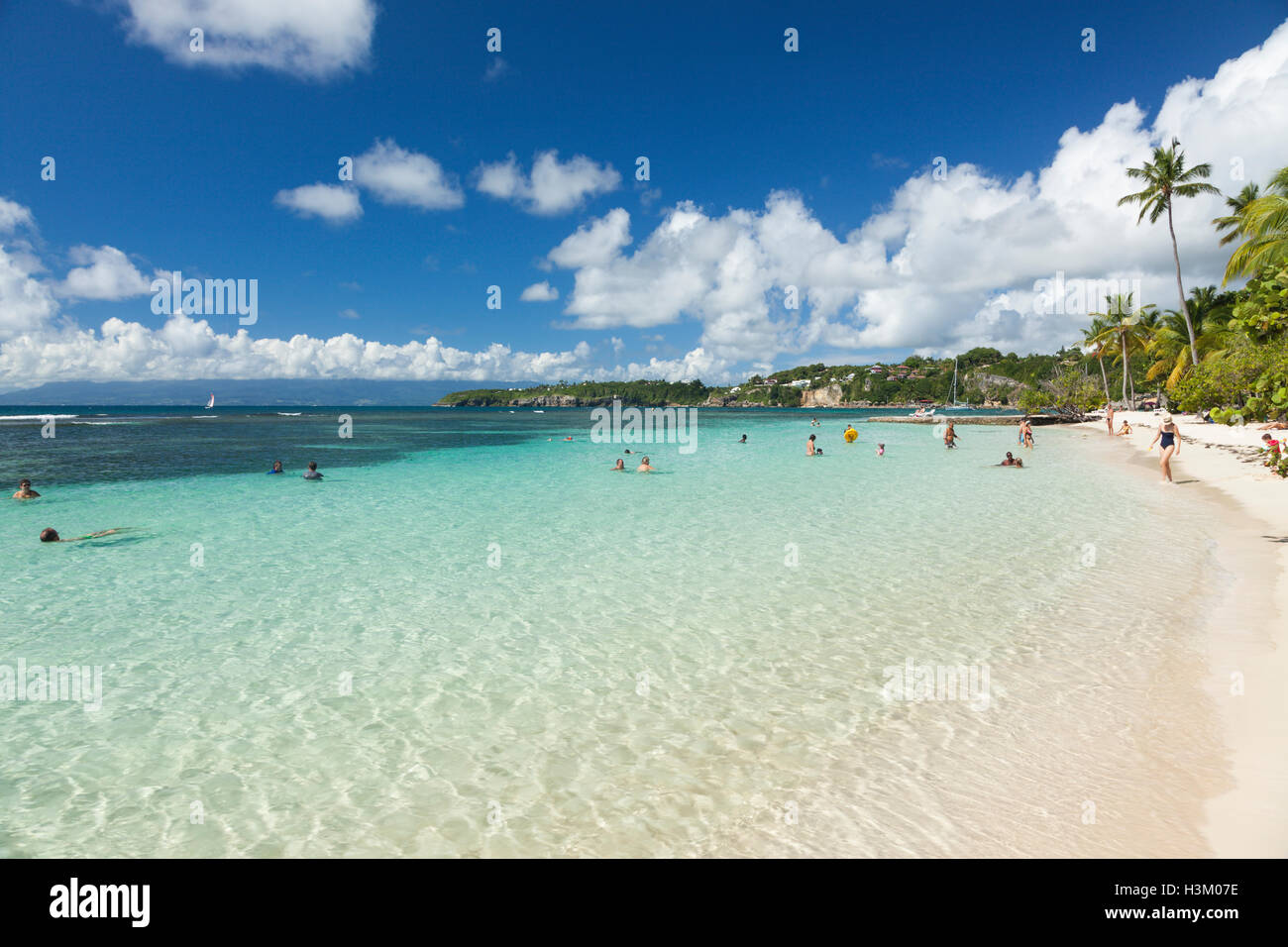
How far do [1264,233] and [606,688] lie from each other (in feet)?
122

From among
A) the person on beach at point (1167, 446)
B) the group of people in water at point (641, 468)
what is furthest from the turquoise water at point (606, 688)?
the group of people in water at point (641, 468)

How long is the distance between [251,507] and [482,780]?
19.2 meters

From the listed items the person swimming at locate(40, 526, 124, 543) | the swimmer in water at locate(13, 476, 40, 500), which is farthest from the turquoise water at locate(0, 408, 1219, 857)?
the swimmer in water at locate(13, 476, 40, 500)

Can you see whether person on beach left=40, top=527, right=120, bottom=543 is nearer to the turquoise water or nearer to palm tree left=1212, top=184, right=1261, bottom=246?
the turquoise water

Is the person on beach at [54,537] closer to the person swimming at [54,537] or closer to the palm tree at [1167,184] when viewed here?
the person swimming at [54,537]

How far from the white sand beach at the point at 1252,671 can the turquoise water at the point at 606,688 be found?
263 millimetres

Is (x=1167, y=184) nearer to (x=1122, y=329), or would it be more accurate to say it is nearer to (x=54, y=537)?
(x=1122, y=329)

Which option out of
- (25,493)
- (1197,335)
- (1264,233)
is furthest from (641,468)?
(1197,335)

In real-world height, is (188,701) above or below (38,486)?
below
